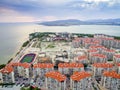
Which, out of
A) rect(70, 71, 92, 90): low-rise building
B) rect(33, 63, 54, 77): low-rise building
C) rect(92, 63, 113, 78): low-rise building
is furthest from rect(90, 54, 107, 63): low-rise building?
rect(70, 71, 92, 90): low-rise building

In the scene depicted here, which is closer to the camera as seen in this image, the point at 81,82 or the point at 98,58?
the point at 81,82

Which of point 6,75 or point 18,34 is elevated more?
point 6,75

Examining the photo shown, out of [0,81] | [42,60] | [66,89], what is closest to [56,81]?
[66,89]

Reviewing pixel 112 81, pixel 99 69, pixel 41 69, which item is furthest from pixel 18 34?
pixel 112 81

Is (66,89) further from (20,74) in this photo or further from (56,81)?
(20,74)

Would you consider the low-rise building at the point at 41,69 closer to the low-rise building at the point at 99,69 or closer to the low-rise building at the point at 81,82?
the low-rise building at the point at 81,82

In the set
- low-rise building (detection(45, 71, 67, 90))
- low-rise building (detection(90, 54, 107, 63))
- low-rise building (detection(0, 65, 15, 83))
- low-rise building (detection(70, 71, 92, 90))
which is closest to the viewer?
low-rise building (detection(70, 71, 92, 90))

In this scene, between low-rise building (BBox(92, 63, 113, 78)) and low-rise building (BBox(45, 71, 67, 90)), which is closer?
low-rise building (BBox(45, 71, 67, 90))

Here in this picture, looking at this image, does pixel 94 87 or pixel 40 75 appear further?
pixel 40 75

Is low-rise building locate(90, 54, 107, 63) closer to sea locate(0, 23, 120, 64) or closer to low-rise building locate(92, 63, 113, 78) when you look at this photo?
low-rise building locate(92, 63, 113, 78)

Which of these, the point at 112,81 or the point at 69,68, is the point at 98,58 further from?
the point at 112,81

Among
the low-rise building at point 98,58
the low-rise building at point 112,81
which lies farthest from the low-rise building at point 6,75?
the low-rise building at point 98,58
